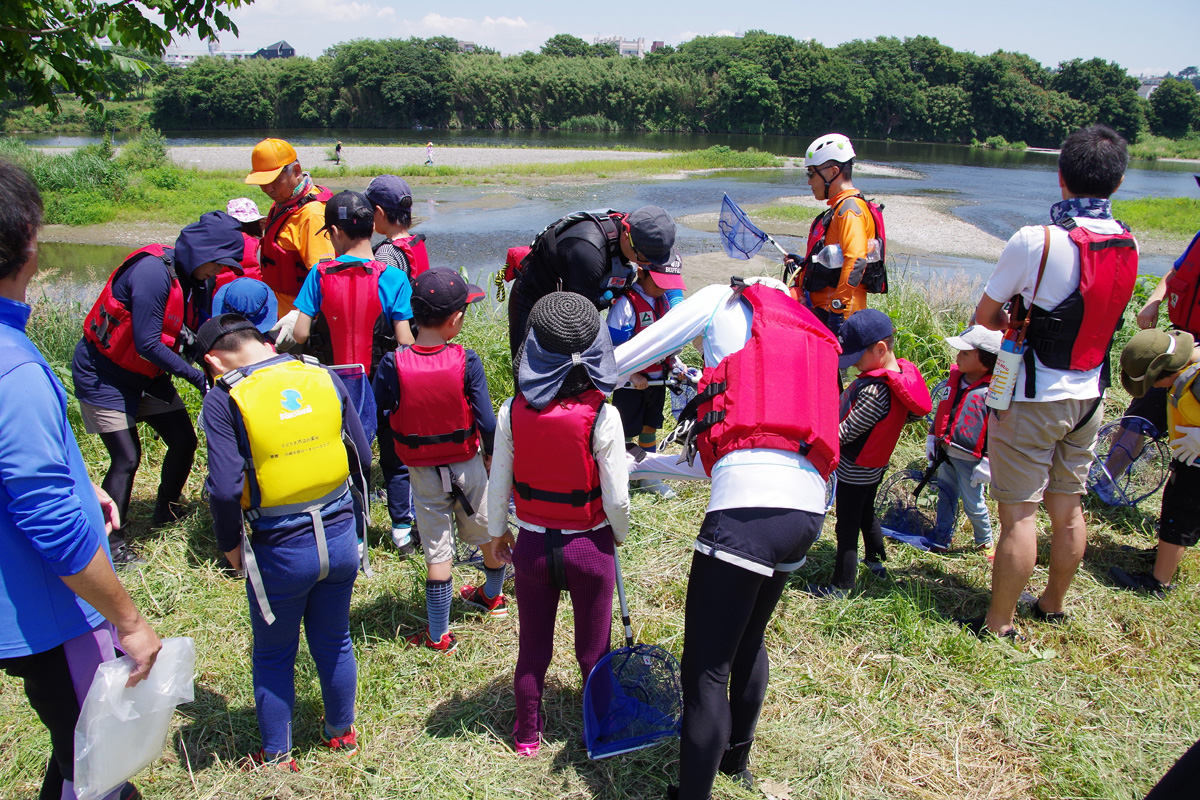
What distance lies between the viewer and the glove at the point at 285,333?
158 inches

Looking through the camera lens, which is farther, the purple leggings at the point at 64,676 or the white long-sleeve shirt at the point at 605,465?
the white long-sleeve shirt at the point at 605,465

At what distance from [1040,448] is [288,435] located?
3072 mm

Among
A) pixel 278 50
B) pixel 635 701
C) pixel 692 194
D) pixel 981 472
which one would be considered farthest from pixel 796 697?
pixel 278 50

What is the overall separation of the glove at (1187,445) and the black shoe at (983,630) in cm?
125

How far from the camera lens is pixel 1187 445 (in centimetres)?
352

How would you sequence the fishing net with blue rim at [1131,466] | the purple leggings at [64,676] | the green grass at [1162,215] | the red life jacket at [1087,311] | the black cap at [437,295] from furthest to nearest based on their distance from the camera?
the green grass at [1162,215] < the fishing net with blue rim at [1131,466] < the black cap at [437,295] < the red life jacket at [1087,311] < the purple leggings at [64,676]

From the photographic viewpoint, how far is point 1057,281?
2.89m

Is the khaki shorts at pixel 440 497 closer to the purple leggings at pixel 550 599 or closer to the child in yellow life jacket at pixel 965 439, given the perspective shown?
the purple leggings at pixel 550 599

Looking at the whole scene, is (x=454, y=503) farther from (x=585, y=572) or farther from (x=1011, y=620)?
(x=1011, y=620)

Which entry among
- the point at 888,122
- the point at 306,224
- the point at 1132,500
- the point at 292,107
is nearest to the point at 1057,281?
the point at 1132,500

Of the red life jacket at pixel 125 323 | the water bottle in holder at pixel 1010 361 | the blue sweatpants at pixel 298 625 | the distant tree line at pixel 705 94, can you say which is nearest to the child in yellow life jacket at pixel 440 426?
the blue sweatpants at pixel 298 625

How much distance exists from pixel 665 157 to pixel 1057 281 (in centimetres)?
4270

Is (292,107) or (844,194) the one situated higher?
(292,107)

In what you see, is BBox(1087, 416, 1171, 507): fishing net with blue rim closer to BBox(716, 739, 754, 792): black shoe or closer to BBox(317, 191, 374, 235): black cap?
BBox(716, 739, 754, 792): black shoe
